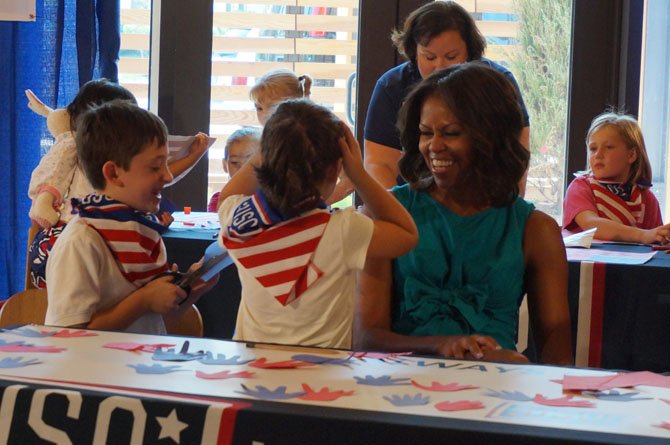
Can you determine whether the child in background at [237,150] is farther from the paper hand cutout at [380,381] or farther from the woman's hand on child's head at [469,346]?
the paper hand cutout at [380,381]

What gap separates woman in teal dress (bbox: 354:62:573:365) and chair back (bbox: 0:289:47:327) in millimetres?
889

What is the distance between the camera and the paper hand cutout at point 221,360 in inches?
49.0

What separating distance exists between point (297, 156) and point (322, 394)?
67cm

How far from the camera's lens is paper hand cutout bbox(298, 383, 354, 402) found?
108cm

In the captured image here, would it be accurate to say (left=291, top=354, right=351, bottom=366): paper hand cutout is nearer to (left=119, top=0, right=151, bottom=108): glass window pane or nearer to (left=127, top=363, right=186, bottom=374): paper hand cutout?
(left=127, top=363, right=186, bottom=374): paper hand cutout

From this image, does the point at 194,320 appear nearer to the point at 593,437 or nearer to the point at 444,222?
the point at 444,222

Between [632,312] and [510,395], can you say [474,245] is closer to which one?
[510,395]

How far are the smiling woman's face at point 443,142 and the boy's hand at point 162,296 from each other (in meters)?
0.54

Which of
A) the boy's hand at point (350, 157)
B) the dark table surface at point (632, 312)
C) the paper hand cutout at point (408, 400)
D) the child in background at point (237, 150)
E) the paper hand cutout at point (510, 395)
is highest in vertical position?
the boy's hand at point (350, 157)

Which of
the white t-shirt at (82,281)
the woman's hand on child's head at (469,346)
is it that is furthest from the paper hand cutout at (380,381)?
the white t-shirt at (82,281)

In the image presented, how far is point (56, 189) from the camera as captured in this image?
2.97 m

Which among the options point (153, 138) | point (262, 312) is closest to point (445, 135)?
point (262, 312)

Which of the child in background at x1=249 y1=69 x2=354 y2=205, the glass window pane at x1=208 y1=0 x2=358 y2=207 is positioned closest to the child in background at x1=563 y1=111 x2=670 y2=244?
the child in background at x1=249 y1=69 x2=354 y2=205

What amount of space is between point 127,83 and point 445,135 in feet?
8.82
